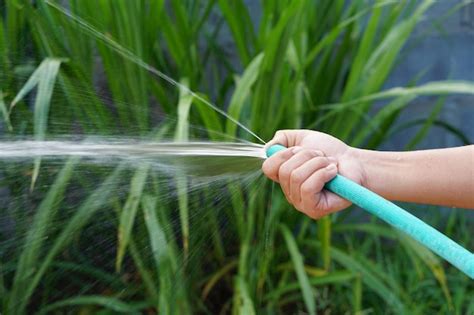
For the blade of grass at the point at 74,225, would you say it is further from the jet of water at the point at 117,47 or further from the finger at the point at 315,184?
the finger at the point at 315,184

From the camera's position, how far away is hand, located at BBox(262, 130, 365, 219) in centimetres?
133

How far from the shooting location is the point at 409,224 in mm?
1166

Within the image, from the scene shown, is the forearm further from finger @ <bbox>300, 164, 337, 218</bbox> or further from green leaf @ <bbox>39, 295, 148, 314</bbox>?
green leaf @ <bbox>39, 295, 148, 314</bbox>

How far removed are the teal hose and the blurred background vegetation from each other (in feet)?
2.03

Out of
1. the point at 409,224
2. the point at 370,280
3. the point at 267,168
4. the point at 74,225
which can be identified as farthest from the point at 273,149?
the point at 370,280

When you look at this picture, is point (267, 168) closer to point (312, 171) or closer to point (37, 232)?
point (312, 171)

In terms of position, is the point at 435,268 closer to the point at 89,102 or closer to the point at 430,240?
the point at 89,102

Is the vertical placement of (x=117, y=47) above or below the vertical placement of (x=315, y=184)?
above

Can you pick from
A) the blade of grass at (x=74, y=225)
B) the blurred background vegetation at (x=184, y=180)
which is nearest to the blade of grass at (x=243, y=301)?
the blurred background vegetation at (x=184, y=180)

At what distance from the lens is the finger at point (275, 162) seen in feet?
4.51

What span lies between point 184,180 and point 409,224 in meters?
0.76

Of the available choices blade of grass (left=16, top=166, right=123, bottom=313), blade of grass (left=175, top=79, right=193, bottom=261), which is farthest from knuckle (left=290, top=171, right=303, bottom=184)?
blade of grass (left=16, top=166, right=123, bottom=313)

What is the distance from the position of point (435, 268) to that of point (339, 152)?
1.17 m

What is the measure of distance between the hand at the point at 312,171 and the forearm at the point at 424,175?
3 centimetres
